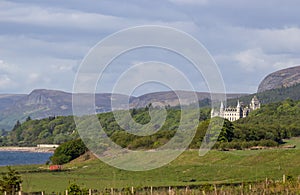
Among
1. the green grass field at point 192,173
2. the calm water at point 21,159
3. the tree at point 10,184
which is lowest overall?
the calm water at point 21,159

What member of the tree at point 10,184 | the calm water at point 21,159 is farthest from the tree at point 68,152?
the tree at point 10,184

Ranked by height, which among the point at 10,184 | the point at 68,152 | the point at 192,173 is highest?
the point at 68,152

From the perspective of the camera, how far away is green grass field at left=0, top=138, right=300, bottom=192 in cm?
5459

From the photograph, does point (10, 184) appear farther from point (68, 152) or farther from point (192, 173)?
point (68, 152)

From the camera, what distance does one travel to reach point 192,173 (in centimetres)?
6456

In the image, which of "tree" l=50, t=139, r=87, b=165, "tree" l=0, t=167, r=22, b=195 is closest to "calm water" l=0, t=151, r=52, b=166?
"tree" l=50, t=139, r=87, b=165

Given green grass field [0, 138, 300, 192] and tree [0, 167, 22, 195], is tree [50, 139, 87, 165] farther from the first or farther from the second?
tree [0, 167, 22, 195]

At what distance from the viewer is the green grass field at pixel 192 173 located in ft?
179

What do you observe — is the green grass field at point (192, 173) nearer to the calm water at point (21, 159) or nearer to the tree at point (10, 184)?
the tree at point (10, 184)

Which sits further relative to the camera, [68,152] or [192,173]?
[68,152]

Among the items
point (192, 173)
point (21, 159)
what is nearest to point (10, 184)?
point (192, 173)

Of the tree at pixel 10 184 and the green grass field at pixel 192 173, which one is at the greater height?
the tree at pixel 10 184

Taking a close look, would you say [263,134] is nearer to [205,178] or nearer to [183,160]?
[183,160]

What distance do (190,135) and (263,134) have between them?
2457 cm
